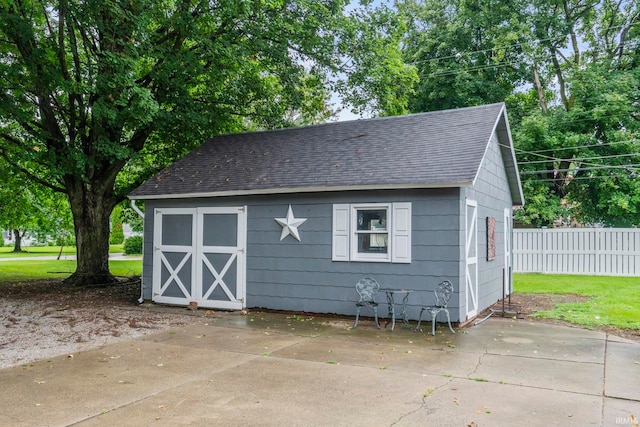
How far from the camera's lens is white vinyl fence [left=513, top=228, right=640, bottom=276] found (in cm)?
1530

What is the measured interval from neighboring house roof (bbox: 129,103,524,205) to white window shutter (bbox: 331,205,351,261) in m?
0.47

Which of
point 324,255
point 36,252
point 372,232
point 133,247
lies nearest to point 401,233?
point 372,232

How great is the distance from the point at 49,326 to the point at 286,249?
4.22m

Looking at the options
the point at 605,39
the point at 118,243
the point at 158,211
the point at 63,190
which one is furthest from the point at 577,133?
the point at 118,243

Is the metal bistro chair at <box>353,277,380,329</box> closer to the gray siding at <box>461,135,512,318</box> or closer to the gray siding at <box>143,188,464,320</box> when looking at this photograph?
the gray siding at <box>143,188,464,320</box>

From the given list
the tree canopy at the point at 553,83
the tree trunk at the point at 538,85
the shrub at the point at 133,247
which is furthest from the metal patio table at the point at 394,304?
the shrub at the point at 133,247

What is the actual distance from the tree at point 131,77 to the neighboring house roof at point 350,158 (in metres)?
1.83

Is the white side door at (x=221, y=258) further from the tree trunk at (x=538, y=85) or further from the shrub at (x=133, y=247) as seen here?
the shrub at (x=133, y=247)

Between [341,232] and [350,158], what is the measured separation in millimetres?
1509

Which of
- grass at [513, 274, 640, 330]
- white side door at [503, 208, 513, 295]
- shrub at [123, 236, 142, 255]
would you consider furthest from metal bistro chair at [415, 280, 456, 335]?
shrub at [123, 236, 142, 255]

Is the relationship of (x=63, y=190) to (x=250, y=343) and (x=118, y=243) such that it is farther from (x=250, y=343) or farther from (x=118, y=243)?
(x=118, y=243)

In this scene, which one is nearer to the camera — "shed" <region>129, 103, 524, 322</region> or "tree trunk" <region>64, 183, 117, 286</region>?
"shed" <region>129, 103, 524, 322</region>

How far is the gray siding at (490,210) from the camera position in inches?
367

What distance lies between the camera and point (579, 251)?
1600 centimetres
